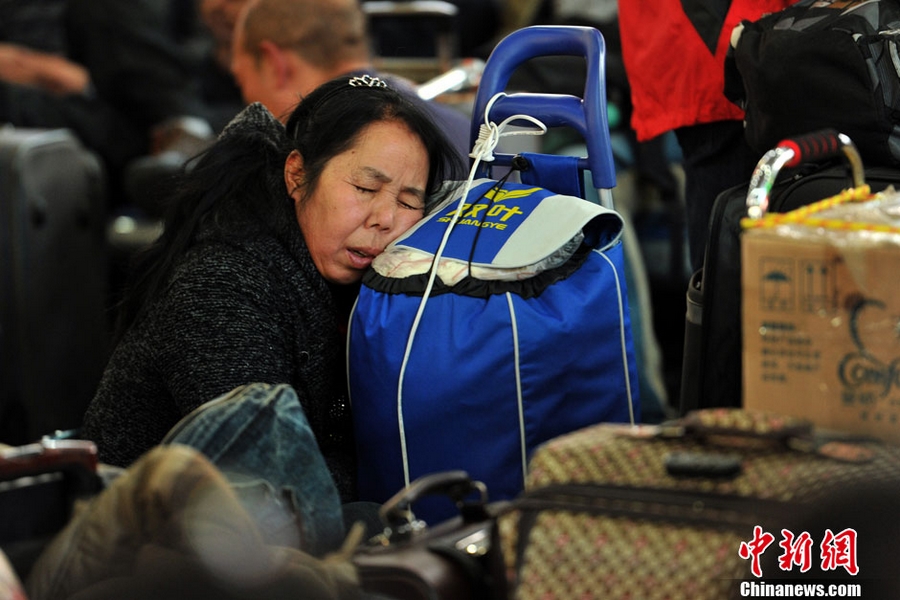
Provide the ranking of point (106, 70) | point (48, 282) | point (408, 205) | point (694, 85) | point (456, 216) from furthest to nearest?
point (106, 70)
point (48, 282)
point (694, 85)
point (408, 205)
point (456, 216)

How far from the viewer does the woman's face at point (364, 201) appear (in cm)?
162

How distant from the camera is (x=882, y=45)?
1466mm

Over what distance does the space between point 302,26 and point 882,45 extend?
1.70 meters

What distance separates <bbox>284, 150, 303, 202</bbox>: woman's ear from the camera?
5.59 ft

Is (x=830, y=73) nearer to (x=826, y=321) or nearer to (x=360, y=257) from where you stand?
(x=826, y=321)

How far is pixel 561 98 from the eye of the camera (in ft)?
5.75

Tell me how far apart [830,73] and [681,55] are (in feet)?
1.40

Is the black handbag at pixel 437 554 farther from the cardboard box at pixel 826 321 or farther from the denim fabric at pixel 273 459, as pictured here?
the cardboard box at pixel 826 321

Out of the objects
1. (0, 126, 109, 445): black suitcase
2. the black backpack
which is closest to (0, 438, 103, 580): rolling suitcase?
the black backpack

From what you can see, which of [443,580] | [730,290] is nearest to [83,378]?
[730,290]

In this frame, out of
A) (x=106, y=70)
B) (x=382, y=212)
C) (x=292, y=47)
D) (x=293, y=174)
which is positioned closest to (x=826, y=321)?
(x=382, y=212)

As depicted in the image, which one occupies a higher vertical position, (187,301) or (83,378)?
(187,301)

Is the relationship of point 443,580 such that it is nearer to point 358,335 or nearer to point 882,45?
point 358,335

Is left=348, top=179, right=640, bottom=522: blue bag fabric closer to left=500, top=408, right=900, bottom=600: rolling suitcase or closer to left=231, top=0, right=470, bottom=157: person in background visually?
left=500, top=408, right=900, bottom=600: rolling suitcase
